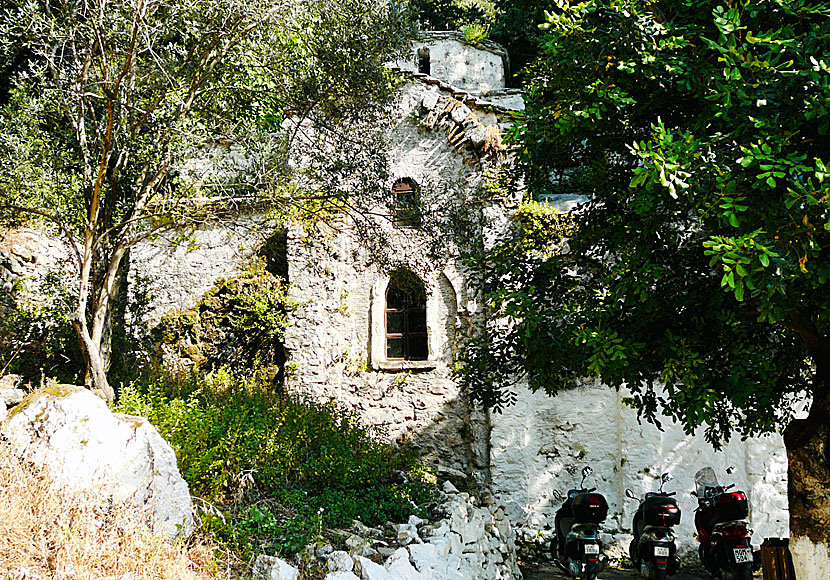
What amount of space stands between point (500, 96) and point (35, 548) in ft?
63.3

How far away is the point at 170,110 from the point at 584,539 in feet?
22.5

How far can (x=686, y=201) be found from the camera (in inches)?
183

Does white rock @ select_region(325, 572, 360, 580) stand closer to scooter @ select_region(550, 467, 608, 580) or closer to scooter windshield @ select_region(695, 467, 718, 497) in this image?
scooter @ select_region(550, 467, 608, 580)

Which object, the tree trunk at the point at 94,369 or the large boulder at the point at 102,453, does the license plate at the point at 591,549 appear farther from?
the tree trunk at the point at 94,369

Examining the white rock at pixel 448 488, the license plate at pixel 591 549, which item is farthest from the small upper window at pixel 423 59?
the license plate at pixel 591 549

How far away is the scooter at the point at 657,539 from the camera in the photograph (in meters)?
7.99

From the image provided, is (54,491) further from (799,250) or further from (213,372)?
(213,372)

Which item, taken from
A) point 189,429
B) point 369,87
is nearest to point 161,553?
point 189,429

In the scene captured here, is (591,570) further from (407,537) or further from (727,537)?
(407,537)

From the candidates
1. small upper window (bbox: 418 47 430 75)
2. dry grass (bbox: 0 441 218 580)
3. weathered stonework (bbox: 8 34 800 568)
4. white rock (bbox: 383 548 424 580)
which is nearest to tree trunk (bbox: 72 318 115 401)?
dry grass (bbox: 0 441 218 580)

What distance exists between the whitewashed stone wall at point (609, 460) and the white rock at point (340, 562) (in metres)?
5.14

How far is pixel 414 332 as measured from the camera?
11.4 metres

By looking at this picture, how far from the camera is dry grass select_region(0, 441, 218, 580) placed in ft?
12.9

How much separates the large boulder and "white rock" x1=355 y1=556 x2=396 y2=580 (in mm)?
1305
